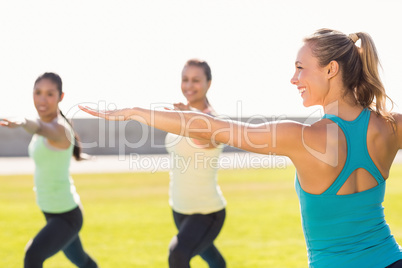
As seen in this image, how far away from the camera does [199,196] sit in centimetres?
A: 459

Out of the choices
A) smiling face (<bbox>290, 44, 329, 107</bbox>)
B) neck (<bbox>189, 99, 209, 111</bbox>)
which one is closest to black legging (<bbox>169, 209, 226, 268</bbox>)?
neck (<bbox>189, 99, 209, 111</bbox>)

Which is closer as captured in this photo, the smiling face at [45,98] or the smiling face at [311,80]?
the smiling face at [311,80]

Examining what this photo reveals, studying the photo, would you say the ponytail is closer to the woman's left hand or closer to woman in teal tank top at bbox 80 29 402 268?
woman in teal tank top at bbox 80 29 402 268

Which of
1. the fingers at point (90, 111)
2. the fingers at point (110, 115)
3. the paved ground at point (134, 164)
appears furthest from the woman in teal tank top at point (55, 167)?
the paved ground at point (134, 164)

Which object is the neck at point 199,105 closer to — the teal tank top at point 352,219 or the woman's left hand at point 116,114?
the woman's left hand at point 116,114

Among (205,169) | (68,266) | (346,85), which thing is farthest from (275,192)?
(346,85)

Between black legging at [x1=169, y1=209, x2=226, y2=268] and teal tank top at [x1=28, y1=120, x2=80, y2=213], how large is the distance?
1103 millimetres

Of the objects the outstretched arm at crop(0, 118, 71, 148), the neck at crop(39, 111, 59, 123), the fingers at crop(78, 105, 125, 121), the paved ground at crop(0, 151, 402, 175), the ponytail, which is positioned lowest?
the paved ground at crop(0, 151, 402, 175)

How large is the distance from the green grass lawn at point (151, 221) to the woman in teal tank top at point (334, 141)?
12.8 feet

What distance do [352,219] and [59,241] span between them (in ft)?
9.84

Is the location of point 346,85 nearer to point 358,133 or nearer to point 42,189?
point 358,133

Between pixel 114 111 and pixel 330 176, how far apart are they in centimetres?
115

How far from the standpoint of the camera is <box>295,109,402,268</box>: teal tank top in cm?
234

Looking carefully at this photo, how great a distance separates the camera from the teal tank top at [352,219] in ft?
7.66
